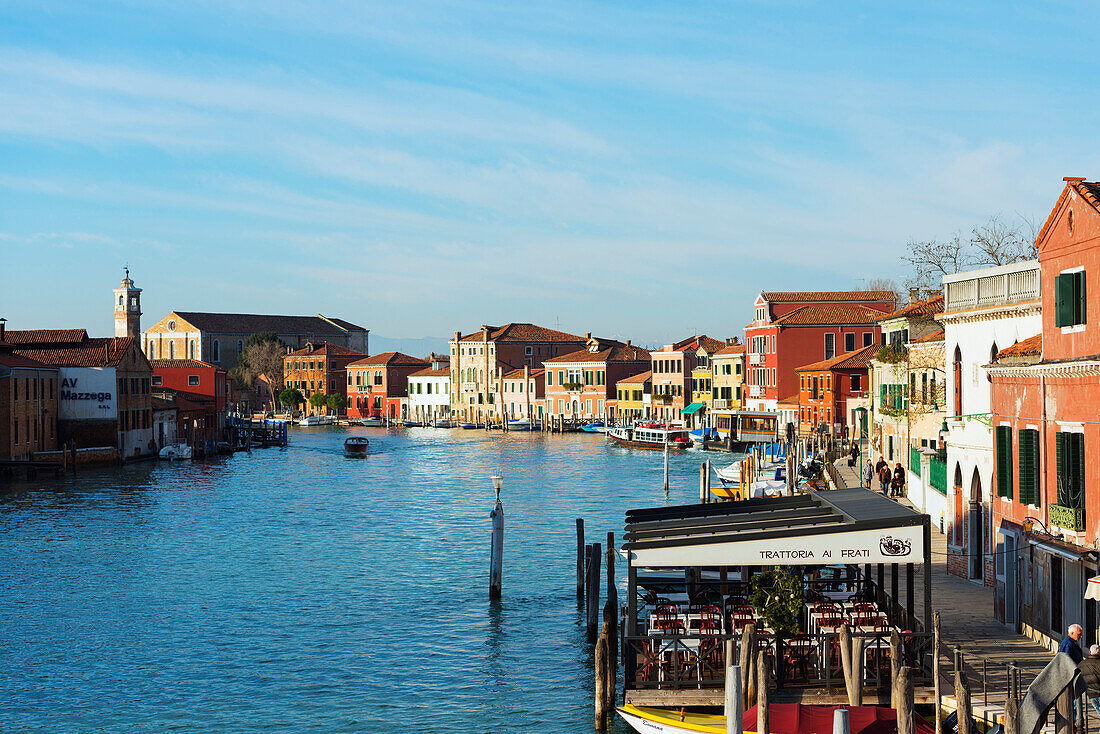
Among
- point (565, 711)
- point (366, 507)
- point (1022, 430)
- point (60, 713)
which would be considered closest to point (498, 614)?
point (565, 711)

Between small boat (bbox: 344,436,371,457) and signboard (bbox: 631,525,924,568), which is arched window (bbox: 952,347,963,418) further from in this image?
small boat (bbox: 344,436,371,457)

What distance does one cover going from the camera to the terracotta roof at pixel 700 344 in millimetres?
90000

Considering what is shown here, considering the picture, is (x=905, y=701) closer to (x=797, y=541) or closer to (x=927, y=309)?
(x=797, y=541)

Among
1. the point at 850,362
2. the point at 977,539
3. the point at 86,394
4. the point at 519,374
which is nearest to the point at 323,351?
the point at 519,374

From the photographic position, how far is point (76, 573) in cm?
2839

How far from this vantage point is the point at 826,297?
7494 centimetres

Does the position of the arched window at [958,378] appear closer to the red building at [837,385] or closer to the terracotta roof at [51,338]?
the red building at [837,385]

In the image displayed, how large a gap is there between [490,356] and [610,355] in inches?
614

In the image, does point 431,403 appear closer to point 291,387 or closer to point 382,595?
point 291,387

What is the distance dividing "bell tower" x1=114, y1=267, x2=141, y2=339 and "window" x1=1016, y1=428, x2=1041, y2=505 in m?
112

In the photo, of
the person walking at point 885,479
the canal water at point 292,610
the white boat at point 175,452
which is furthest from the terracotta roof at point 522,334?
the person walking at point 885,479

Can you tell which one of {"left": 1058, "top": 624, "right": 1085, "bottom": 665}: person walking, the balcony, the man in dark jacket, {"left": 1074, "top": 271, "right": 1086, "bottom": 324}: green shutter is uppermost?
{"left": 1074, "top": 271, "right": 1086, "bottom": 324}: green shutter

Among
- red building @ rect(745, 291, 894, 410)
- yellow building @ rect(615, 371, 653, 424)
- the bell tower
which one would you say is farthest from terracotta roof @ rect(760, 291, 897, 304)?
the bell tower

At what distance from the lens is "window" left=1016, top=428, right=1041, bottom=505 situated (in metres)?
15.2
